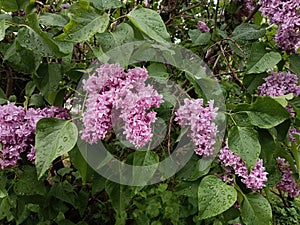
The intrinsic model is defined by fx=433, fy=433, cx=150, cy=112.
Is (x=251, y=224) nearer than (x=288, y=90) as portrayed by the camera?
Yes

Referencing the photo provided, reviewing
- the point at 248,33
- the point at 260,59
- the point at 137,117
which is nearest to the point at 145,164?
the point at 137,117

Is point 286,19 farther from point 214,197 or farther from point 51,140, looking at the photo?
point 51,140

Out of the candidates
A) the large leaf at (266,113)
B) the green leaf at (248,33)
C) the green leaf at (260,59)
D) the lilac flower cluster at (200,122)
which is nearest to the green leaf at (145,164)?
the lilac flower cluster at (200,122)

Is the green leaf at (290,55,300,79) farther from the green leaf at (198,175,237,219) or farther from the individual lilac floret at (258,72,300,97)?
the green leaf at (198,175,237,219)

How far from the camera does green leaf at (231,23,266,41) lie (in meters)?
1.08

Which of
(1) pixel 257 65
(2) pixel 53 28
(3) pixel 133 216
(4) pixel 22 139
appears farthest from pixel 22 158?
(3) pixel 133 216

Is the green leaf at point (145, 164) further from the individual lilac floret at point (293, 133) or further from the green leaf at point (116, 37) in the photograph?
the individual lilac floret at point (293, 133)

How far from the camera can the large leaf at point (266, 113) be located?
756mm

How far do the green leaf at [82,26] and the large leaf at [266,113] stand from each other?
30 centimetres

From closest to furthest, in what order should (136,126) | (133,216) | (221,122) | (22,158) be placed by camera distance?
(136,126)
(221,122)
(22,158)
(133,216)

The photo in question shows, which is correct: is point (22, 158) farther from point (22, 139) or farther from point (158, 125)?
point (158, 125)

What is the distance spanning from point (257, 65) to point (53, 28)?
45cm

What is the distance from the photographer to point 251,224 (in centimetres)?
82

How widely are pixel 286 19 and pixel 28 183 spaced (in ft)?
2.15
